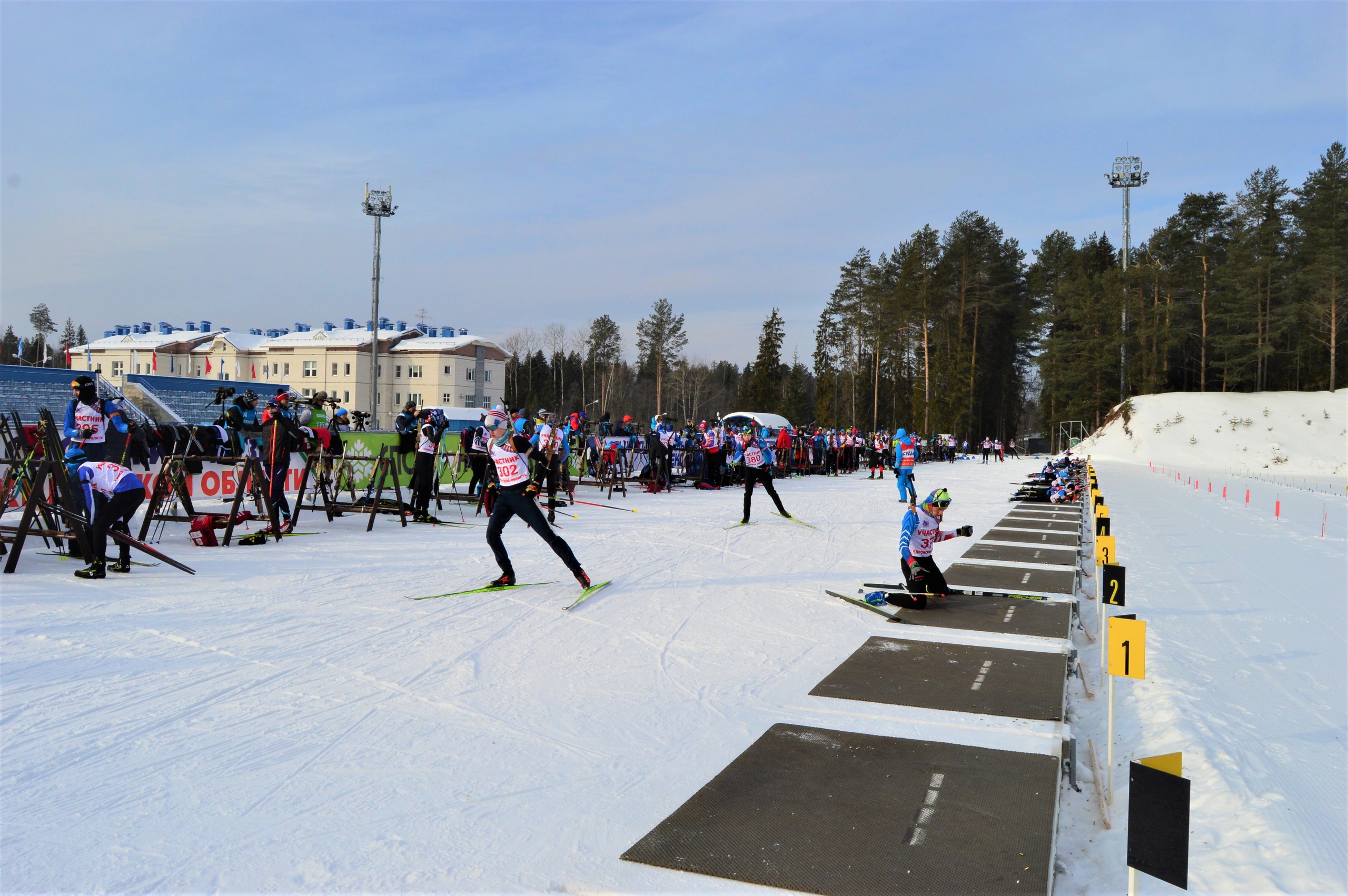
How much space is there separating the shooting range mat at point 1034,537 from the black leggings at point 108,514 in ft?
39.4

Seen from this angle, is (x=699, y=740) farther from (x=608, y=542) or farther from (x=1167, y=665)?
(x=608, y=542)

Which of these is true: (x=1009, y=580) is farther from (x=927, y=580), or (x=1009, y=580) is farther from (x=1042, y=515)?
(x=1042, y=515)

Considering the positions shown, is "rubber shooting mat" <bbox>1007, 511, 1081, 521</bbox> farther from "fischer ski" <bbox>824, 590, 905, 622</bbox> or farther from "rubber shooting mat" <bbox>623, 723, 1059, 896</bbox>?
"rubber shooting mat" <bbox>623, 723, 1059, 896</bbox>

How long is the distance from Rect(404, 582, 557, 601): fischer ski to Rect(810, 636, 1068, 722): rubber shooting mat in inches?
140

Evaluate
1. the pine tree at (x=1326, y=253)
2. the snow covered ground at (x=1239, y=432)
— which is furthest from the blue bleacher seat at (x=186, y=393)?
the pine tree at (x=1326, y=253)

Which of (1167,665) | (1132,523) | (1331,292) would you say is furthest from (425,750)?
(1331,292)

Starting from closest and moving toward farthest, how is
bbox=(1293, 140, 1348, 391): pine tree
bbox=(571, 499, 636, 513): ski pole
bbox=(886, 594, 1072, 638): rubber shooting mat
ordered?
1. bbox=(886, 594, 1072, 638): rubber shooting mat
2. bbox=(571, 499, 636, 513): ski pole
3. bbox=(1293, 140, 1348, 391): pine tree

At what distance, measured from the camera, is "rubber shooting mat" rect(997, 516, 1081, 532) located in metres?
16.3

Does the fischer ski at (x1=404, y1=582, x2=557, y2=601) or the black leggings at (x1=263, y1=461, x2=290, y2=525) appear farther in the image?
the black leggings at (x1=263, y1=461, x2=290, y2=525)

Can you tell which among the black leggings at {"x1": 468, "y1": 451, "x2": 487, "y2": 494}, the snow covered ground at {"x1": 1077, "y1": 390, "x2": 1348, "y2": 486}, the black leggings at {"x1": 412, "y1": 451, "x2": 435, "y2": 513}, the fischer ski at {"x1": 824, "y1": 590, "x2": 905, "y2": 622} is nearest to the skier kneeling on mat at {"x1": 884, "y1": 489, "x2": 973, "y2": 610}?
the fischer ski at {"x1": 824, "y1": 590, "x2": 905, "y2": 622}

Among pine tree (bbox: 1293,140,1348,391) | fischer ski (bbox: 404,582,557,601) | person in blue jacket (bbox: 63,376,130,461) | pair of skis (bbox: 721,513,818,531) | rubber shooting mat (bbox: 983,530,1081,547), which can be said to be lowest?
rubber shooting mat (bbox: 983,530,1081,547)

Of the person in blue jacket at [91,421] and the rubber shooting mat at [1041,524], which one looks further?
the rubber shooting mat at [1041,524]

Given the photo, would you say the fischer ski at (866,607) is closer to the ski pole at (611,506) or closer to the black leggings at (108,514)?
the black leggings at (108,514)

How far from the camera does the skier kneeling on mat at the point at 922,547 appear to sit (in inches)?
345
